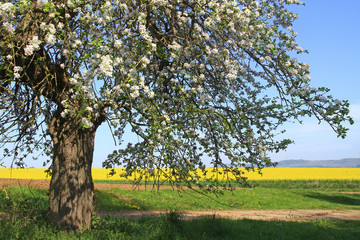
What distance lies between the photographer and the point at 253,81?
29.6 feet

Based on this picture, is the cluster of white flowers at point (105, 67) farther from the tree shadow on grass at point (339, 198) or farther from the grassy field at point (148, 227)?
the tree shadow on grass at point (339, 198)

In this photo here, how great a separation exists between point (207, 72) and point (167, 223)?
401cm

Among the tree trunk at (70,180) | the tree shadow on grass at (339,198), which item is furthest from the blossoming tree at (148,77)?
the tree shadow on grass at (339,198)

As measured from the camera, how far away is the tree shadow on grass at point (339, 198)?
80.3ft

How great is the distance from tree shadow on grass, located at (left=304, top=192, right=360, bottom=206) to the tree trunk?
838 inches

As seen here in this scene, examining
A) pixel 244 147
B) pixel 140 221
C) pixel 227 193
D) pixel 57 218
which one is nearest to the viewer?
pixel 244 147

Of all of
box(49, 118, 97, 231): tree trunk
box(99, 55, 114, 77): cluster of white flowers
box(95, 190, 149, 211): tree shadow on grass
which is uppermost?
box(99, 55, 114, 77): cluster of white flowers

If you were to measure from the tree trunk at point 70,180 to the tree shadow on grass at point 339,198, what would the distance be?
69.8 ft

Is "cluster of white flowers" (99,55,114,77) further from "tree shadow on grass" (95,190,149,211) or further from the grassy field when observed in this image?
"tree shadow on grass" (95,190,149,211)

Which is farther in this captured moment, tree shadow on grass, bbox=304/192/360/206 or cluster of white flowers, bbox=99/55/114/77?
tree shadow on grass, bbox=304/192/360/206

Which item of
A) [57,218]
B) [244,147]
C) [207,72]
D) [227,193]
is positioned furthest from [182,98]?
[227,193]

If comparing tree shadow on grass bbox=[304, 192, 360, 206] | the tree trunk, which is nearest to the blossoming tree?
the tree trunk

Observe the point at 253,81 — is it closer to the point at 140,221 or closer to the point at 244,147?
the point at 244,147

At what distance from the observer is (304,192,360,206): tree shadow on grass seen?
24.5 metres
